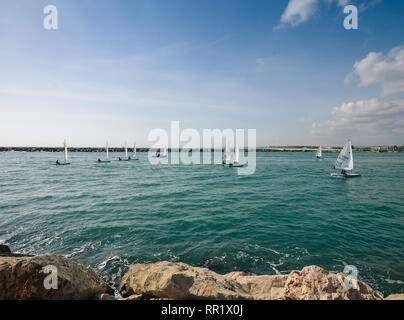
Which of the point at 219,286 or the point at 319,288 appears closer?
the point at 319,288

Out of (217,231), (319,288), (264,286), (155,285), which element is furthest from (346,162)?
(155,285)

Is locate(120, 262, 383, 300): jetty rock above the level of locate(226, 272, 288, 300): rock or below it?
above

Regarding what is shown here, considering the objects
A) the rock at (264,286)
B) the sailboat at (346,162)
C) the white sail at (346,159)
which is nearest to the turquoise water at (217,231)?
the rock at (264,286)

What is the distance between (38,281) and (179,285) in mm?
4131

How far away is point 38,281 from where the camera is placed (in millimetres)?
5402

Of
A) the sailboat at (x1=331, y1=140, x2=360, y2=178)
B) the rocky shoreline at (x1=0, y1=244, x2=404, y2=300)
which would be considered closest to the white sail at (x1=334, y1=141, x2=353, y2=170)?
the sailboat at (x1=331, y1=140, x2=360, y2=178)

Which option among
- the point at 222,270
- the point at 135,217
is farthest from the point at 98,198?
the point at 222,270

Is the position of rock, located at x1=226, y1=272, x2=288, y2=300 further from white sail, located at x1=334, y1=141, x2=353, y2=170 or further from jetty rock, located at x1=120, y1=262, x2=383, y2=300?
white sail, located at x1=334, y1=141, x2=353, y2=170

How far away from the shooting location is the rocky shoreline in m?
5.34

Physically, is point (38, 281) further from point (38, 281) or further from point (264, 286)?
point (264, 286)

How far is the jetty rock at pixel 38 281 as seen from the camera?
524cm

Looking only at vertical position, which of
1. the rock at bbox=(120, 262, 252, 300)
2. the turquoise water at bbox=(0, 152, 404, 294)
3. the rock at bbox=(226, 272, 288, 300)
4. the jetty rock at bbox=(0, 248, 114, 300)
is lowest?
the turquoise water at bbox=(0, 152, 404, 294)
